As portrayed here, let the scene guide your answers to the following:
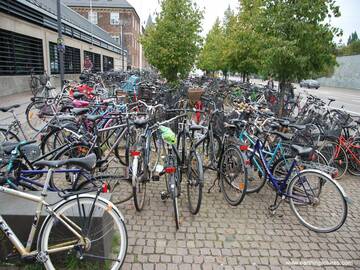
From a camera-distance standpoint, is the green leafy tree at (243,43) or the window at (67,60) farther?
the window at (67,60)

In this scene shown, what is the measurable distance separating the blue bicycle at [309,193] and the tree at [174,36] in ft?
25.3

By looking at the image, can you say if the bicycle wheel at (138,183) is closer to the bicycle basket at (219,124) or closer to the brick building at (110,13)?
the bicycle basket at (219,124)

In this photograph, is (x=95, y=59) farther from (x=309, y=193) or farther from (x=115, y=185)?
(x=309, y=193)

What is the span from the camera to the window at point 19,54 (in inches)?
462

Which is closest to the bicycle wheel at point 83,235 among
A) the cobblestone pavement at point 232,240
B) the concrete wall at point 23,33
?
the cobblestone pavement at point 232,240

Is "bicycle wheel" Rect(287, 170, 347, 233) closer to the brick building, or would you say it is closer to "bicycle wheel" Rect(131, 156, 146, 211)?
"bicycle wheel" Rect(131, 156, 146, 211)

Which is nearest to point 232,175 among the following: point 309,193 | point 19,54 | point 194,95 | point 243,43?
point 309,193

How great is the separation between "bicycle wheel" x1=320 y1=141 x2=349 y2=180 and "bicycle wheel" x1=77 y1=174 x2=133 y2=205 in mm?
3546

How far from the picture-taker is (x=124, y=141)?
460 cm

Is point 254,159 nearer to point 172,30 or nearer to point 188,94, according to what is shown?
point 188,94

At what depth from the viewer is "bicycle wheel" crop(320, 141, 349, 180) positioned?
504 centimetres

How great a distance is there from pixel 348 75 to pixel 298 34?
113ft

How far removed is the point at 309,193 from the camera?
3.48 m

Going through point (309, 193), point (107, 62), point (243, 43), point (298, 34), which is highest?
point (107, 62)
